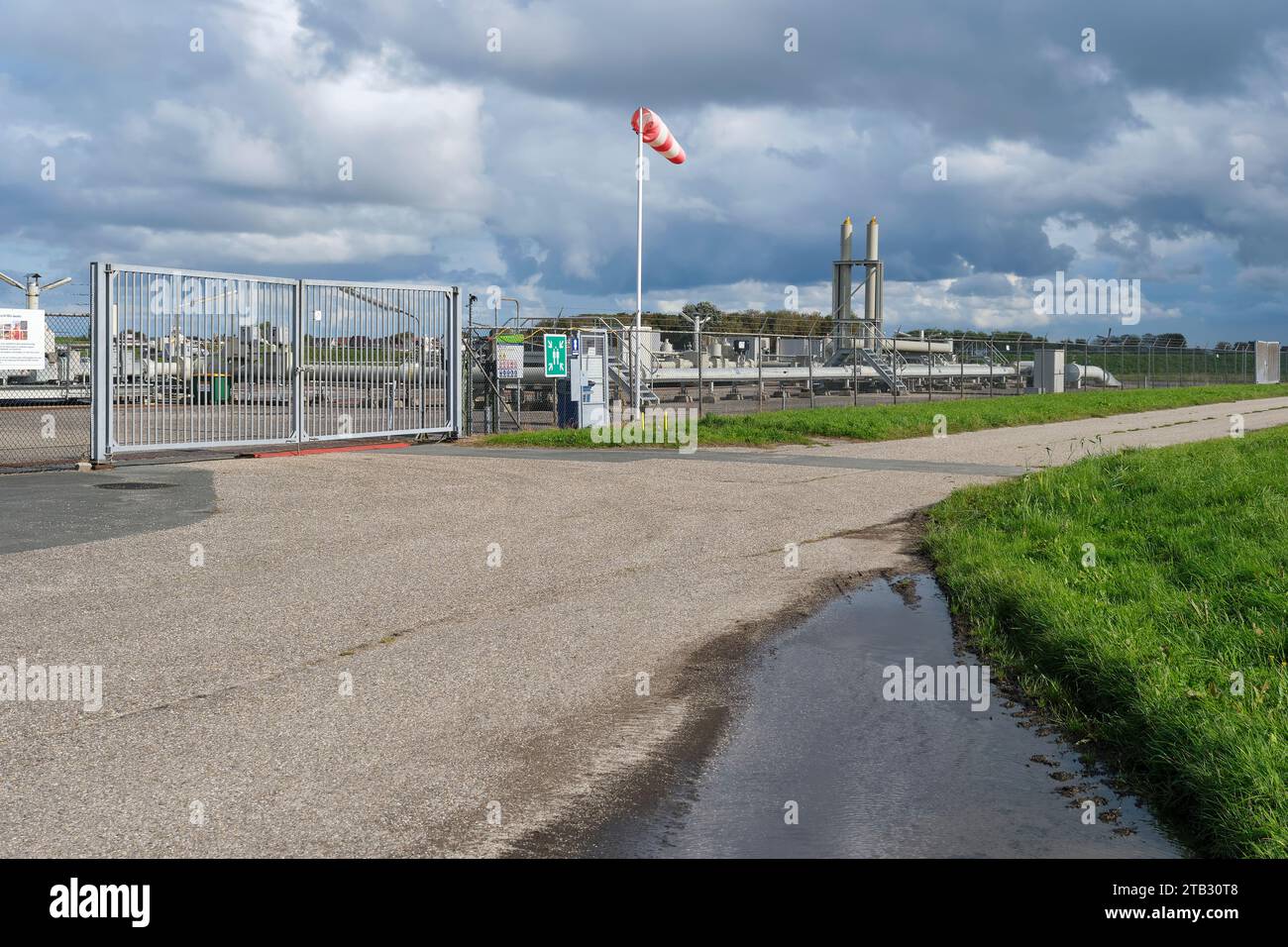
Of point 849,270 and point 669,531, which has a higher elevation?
point 849,270

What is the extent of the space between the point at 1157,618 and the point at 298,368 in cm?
1644

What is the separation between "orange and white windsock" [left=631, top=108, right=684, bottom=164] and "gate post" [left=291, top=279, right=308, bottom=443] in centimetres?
1466

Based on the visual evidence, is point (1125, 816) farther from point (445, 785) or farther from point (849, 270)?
point (849, 270)

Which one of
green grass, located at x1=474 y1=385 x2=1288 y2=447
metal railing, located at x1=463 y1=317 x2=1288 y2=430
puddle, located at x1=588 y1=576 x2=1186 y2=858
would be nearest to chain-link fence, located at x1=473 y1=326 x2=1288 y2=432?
metal railing, located at x1=463 y1=317 x2=1288 y2=430

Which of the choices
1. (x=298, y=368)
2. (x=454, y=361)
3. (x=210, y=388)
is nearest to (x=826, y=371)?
(x=454, y=361)

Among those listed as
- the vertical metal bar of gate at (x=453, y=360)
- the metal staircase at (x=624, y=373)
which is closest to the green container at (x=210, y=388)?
the vertical metal bar of gate at (x=453, y=360)

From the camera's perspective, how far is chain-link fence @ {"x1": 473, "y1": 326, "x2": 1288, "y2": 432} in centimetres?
3309

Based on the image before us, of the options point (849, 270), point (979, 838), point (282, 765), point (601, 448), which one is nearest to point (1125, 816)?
point (979, 838)

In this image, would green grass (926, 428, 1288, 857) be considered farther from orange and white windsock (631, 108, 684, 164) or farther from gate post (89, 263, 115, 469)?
orange and white windsock (631, 108, 684, 164)

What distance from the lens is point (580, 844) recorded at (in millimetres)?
4375

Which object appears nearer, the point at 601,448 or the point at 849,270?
the point at 601,448

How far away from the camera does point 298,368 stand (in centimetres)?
2078

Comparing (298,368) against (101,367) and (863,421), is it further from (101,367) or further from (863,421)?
(863,421)
